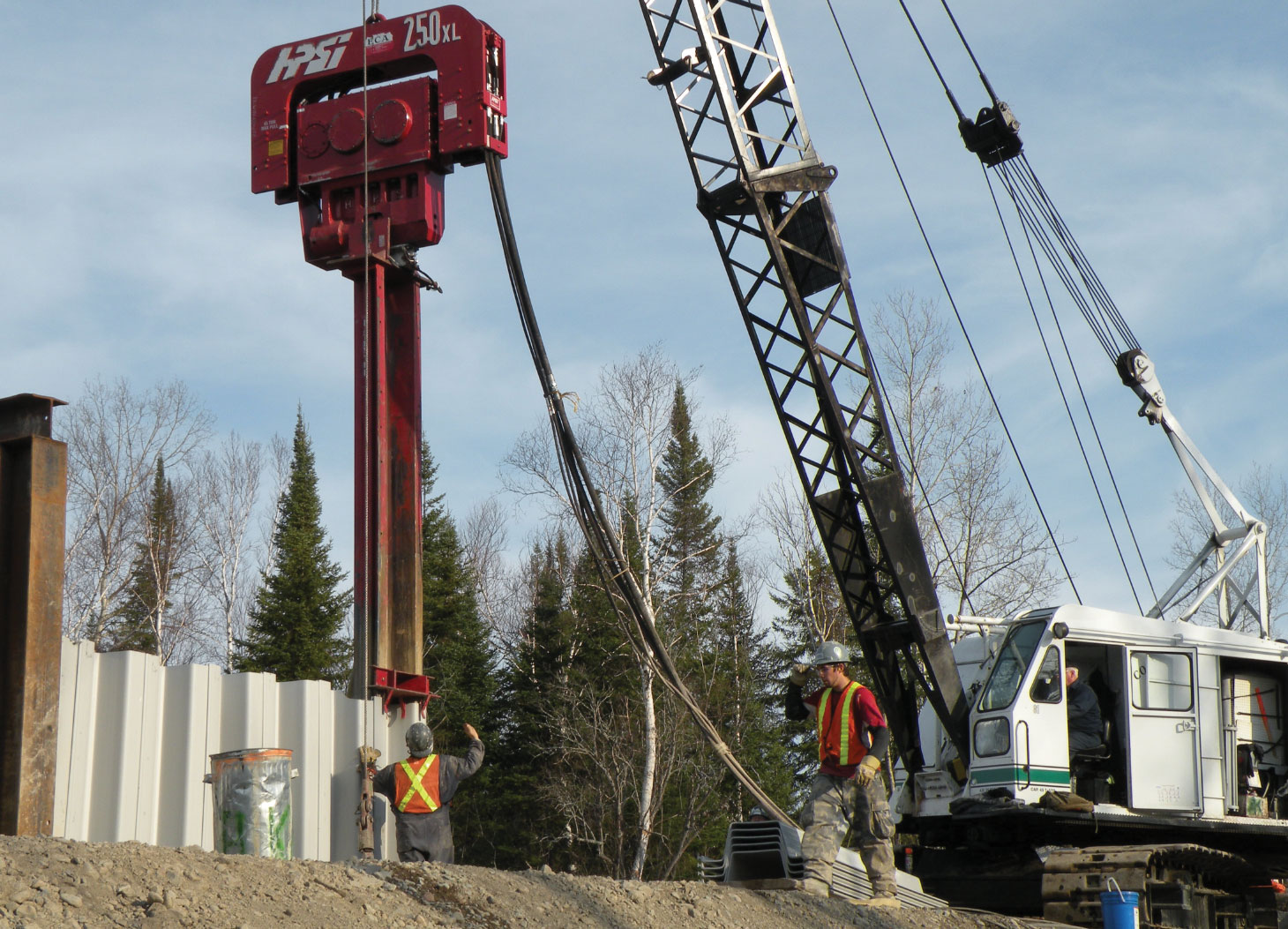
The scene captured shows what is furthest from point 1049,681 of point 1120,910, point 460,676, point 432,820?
point 460,676

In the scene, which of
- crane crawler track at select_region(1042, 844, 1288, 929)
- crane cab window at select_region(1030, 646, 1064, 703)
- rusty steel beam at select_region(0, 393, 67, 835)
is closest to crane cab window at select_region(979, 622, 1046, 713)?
crane cab window at select_region(1030, 646, 1064, 703)

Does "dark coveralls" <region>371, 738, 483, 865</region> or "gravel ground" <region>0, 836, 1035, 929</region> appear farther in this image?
"dark coveralls" <region>371, 738, 483, 865</region>

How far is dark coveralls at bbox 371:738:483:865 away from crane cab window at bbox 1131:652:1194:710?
6286mm

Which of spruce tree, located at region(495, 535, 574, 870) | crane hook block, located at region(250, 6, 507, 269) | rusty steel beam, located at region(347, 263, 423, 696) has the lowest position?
spruce tree, located at region(495, 535, 574, 870)

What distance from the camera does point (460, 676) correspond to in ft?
129

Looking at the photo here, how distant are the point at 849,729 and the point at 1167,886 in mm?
3891

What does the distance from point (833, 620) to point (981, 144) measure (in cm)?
1413

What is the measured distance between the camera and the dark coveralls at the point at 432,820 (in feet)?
29.5

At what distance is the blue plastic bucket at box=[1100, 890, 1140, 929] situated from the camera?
10055 millimetres

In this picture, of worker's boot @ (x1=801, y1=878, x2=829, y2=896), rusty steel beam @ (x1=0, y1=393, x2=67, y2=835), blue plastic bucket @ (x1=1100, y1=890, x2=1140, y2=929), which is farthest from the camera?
blue plastic bucket @ (x1=1100, y1=890, x2=1140, y2=929)

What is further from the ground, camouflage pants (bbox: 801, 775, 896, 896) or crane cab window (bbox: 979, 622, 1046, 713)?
crane cab window (bbox: 979, 622, 1046, 713)

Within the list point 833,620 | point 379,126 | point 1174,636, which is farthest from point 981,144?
point 833,620

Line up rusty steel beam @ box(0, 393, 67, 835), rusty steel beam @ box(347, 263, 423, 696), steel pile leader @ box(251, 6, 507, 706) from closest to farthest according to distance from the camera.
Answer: rusty steel beam @ box(0, 393, 67, 835)
rusty steel beam @ box(347, 263, 423, 696)
steel pile leader @ box(251, 6, 507, 706)

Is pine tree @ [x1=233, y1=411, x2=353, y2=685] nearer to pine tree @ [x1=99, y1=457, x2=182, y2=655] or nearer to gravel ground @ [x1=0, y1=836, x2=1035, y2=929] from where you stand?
pine tree @ [x1=99, y1=457, x2=182, y2=655]
